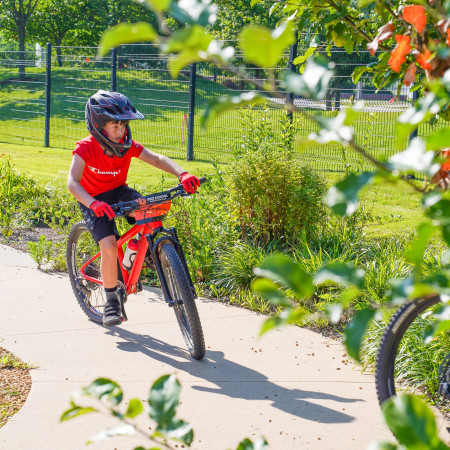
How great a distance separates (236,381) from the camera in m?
4.07

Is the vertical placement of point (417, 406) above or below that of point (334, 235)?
above

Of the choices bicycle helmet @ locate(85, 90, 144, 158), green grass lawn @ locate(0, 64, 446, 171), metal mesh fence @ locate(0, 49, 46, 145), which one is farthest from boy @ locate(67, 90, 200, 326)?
metal mesh fence @ locate(0, 49, 46, 145)

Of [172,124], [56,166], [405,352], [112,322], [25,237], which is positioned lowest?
[56,166]

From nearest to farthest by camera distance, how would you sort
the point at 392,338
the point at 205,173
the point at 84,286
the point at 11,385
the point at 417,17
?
the point at 417,17, the point at 392,338, the point at 11,385, the point at 84,286, the point at 205,173

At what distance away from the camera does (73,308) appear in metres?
5.46

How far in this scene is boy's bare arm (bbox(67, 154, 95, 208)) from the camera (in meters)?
4.43

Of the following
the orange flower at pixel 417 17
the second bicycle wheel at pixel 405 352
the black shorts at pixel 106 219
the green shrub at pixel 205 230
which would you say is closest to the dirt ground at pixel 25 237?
the green shrub at pixel 205 230

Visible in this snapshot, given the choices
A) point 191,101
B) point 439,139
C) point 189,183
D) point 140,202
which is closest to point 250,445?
point 439,139

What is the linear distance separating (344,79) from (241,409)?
364 inches

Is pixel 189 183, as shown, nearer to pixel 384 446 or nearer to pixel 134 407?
pixel 134 407

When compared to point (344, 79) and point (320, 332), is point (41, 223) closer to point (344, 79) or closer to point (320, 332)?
point (320, 332)

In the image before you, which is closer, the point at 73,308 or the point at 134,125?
the point at 73,308

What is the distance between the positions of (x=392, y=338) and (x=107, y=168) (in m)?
2.57

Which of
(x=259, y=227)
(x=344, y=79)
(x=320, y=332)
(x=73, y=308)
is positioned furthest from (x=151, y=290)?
(x=344, y=79)
